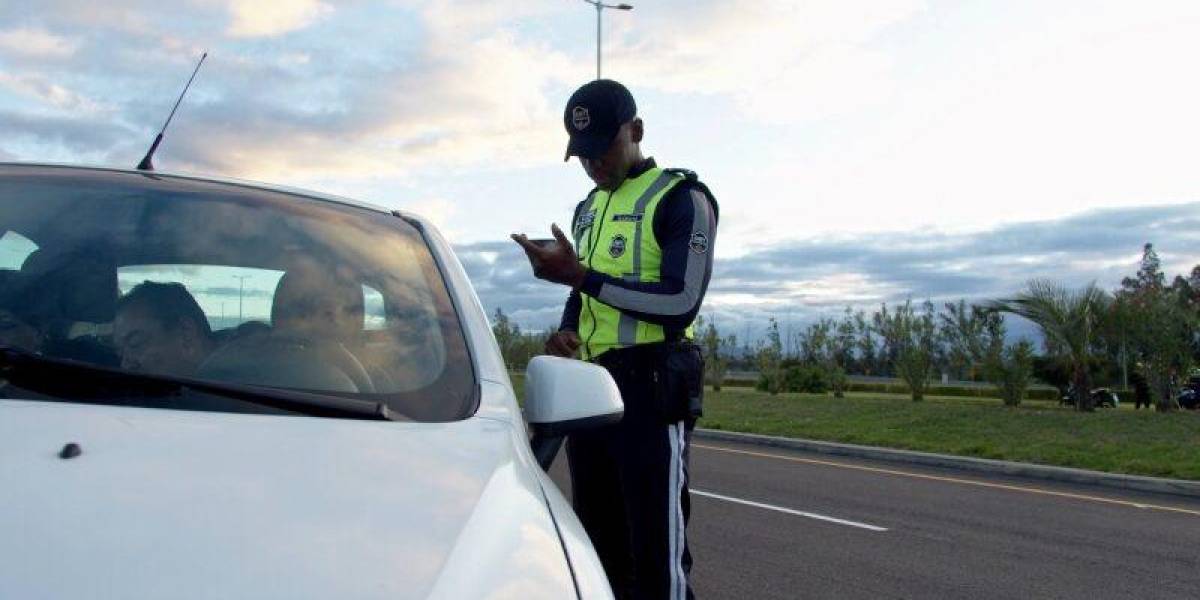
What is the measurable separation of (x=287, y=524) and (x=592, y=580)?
1.56 ft

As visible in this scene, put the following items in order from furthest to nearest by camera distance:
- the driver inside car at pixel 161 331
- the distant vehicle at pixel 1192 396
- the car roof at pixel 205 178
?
the distant vehicle at pixel 1192 396 → the car roof at pixel 205 178 → the driver inside car at pixel 161 331

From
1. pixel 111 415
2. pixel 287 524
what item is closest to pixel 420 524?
pixel 287 524

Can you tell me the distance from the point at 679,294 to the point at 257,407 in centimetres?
140

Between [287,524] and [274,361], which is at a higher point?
[274,361]

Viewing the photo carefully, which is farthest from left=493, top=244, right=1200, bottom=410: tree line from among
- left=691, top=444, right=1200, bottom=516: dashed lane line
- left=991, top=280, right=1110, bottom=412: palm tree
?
left=691, top=444, right=1200, bottom=516: dashed lane line

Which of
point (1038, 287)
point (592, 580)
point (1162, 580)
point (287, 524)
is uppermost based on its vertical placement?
point (1038, 287)

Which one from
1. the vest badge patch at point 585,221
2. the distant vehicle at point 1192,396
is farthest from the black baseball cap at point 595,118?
the distant vehicle at point 1192,396

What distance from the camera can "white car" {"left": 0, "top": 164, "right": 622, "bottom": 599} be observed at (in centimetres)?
141

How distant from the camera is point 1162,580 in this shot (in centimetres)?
649

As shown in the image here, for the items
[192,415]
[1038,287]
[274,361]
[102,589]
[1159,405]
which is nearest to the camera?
[102,589]

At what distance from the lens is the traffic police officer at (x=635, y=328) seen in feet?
9.89

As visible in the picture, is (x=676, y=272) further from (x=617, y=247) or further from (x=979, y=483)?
(x=979, y=483)

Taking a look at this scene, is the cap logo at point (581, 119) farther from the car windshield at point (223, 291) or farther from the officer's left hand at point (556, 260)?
the car windshield at point (223, 291)

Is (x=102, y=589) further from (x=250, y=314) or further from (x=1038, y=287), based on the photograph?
(x=1038, y=287)
